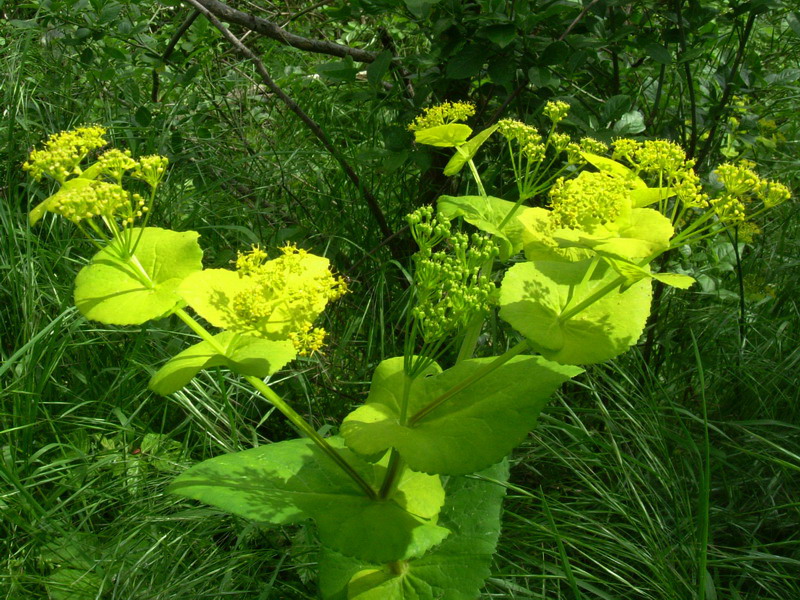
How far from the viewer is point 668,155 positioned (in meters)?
1.21

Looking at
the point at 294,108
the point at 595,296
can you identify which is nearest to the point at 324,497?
the point at 595,296

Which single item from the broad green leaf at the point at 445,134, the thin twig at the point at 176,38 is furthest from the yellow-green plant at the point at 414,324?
the thin twig at the point at 176,38

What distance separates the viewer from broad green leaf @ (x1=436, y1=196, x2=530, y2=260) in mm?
1361

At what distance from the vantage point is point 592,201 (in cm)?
113

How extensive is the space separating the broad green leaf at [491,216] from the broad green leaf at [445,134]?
0.50ft

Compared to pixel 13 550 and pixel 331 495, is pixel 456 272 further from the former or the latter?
pixel 13 550

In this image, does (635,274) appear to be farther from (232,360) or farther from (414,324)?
(232,360)

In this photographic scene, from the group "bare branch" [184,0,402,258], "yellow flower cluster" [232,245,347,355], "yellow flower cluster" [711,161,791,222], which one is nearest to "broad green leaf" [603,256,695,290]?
"yellow flower cluster" [711,161,791,222]

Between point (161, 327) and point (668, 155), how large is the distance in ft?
5.99

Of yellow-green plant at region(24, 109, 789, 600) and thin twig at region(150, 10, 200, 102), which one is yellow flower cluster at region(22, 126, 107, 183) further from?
thin twig at region(150, 10, 200, 102)

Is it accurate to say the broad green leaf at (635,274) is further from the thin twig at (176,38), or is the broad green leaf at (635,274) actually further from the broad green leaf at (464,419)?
the thin twig at (176,38)

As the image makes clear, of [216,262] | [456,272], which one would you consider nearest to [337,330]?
[216,262]

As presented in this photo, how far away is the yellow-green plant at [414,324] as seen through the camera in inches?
43.7

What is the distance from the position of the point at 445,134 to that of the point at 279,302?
632 millimetres
